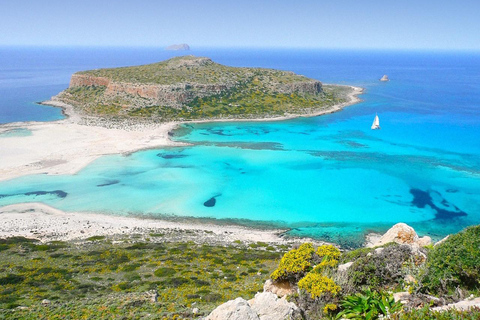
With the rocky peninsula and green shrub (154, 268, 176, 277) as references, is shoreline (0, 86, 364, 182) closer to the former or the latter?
the rocky peninsula

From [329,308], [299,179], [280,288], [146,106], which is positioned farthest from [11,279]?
[146,106]

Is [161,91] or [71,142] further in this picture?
[161,91]

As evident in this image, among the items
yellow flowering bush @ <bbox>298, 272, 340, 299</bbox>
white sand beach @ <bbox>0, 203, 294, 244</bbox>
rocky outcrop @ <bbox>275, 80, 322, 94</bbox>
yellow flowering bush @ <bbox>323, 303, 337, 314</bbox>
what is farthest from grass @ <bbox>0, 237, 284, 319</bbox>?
rocky outcrop @ <bbox>275, 80, 322, 94</bbox>

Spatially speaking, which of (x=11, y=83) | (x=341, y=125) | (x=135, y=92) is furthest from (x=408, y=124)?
(x=11, y=83)

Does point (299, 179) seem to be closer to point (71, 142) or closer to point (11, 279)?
point (11, 279)

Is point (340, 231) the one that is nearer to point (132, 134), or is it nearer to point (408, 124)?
point (132, 134)

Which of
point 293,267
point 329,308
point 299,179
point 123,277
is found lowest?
point 299,179

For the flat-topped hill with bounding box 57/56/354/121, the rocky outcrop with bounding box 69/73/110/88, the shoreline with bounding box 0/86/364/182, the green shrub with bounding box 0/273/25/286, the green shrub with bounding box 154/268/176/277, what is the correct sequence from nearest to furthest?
the green shrub with bounding box 0/273/25/286 → the green shrub with bounding box 154/268/176/277 → the shoreline with bounding box 0/86/364/182 → the flat-topped hill with bounding box 57/56/354/121 → the rocky outcrop with bounding box 69/73/110/88
